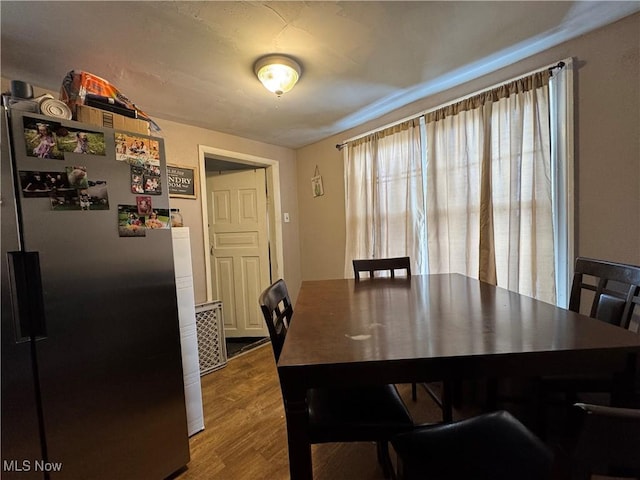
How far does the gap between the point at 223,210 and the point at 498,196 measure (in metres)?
2.77

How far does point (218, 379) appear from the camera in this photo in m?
2.42

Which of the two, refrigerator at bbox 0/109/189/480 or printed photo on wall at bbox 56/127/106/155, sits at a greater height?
printed photo on wall at bbox 56/127/106/155

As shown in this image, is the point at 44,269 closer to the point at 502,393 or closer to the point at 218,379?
the point at 218,379

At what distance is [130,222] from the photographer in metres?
1.31

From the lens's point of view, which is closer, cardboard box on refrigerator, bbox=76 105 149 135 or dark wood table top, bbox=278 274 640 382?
dark wood table top, bbox=278 274 640 382

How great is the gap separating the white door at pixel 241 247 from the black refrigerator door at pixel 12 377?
7.44 ft

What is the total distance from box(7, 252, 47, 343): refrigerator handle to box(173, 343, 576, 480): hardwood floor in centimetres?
102

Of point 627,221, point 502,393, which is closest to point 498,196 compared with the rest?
point 627,221

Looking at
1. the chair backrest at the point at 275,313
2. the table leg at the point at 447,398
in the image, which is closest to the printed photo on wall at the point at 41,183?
the chair backrest at the point at 275,313

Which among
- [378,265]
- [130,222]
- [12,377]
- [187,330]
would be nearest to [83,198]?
[130,222]

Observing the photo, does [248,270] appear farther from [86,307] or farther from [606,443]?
[606,443]

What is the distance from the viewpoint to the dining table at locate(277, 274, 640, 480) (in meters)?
0.75

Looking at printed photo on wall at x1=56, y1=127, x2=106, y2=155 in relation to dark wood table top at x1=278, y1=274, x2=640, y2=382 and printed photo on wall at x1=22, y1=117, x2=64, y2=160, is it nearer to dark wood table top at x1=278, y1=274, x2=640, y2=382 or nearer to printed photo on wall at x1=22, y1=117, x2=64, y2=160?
printed photo on wall at x1=22, y1=117, x2=64, y2=160

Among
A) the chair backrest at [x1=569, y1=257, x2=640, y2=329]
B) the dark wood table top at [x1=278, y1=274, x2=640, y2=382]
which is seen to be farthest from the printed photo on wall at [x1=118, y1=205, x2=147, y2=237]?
the chair backrest at [x1=569, y1=257, x2=640, y2=329]
